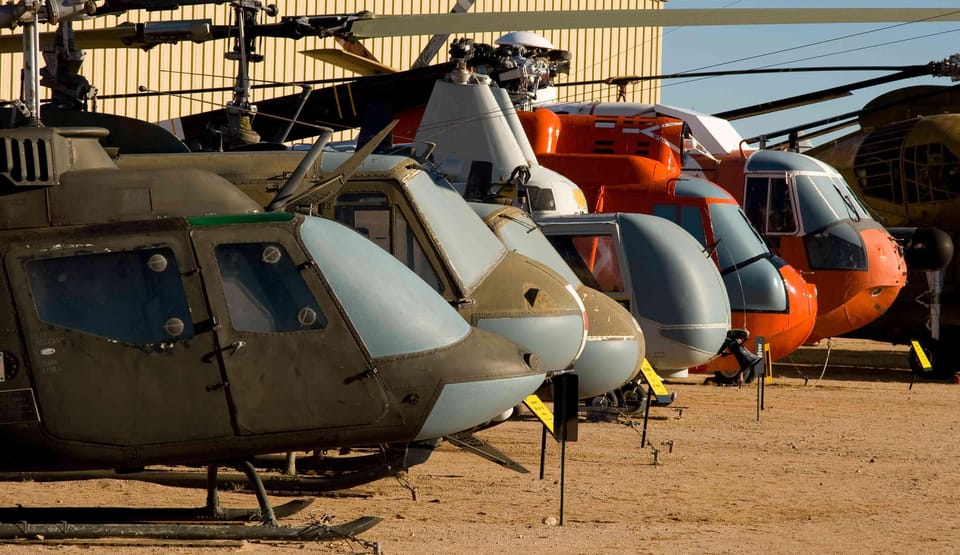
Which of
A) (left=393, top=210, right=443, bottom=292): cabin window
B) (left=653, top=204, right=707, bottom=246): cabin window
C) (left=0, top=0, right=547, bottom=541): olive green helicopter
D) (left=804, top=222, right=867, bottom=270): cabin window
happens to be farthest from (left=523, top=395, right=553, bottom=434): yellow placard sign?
(left=804, top=222, right=867, bottom=270): cabin window

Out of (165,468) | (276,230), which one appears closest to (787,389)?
(165,468)

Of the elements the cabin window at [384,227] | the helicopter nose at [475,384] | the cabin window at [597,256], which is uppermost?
the cabin window at [384,227]

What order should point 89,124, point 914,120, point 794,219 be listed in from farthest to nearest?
point 914,120 → point 794,219 → point 89,124

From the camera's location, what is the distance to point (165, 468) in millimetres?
9469

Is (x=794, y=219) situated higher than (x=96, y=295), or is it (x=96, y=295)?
(x=96, y=295)

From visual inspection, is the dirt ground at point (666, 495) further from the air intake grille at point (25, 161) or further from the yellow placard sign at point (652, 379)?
the air intake grille at point (25, 161)

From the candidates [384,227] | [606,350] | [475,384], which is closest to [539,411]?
[606,350]

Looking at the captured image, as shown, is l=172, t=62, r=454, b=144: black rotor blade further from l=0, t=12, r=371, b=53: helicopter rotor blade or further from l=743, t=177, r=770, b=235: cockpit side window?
l=743, t=177, r=770, b=235: cockpit side window

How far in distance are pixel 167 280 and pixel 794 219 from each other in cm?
1218

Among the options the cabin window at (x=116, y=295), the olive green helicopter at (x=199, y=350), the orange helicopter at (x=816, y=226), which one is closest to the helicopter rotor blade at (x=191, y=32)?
the olive green helicopter at (x=199, y=350)

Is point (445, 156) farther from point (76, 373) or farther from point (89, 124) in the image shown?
point (76, 373)

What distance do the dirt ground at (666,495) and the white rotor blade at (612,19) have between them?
3.03m

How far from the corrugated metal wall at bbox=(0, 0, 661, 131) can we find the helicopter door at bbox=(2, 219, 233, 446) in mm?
13976

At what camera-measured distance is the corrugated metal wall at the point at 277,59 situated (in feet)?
80.2
